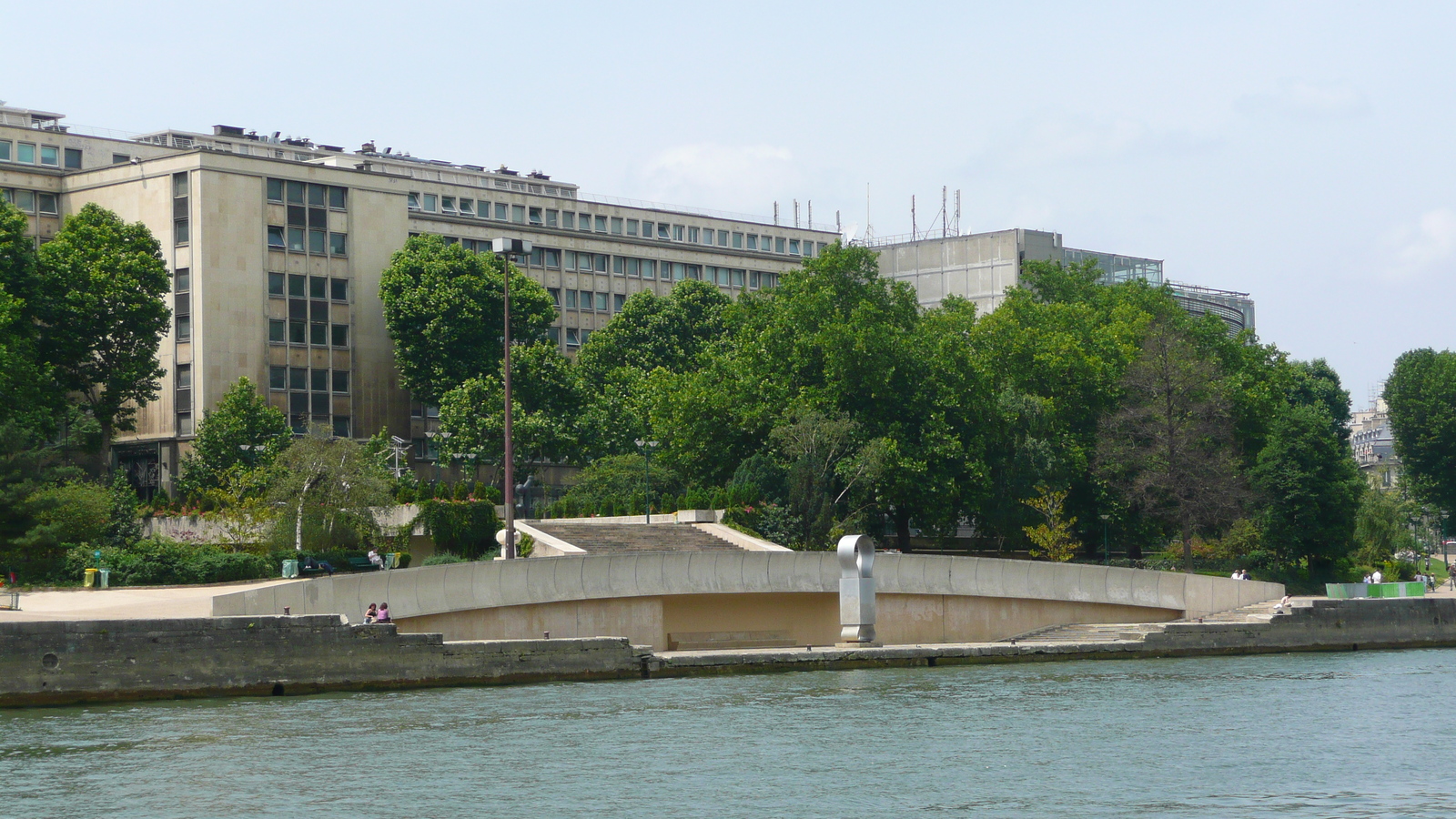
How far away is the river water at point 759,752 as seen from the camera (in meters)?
23.6

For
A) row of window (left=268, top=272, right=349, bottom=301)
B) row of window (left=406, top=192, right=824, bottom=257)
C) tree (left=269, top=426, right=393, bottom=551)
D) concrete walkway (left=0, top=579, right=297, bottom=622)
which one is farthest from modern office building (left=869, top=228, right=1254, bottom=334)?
concrete walkway (left=0, top=579, right=297, bottom=622)

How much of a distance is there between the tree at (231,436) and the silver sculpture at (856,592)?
30258mm

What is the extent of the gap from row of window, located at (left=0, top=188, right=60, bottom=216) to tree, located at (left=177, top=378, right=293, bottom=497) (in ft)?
55.1

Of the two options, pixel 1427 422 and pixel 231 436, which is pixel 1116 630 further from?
pixel 1427 422

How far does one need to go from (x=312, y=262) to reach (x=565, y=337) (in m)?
24.3

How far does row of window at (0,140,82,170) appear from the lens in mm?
82812

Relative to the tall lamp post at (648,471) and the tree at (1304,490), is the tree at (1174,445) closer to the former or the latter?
the tree at (1304,490)

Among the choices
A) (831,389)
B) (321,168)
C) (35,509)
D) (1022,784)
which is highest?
(321,168)

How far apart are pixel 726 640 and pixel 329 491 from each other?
52.7 ft

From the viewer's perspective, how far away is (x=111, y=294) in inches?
2623

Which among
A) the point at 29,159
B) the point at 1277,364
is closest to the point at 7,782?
the point at 29,159

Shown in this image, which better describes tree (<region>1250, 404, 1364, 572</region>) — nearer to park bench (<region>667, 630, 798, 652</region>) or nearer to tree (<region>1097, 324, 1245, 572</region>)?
tree (<region>1097, 324, 1245, 572</region>)

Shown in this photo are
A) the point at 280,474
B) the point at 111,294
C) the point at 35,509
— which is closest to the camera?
the point at 35,509

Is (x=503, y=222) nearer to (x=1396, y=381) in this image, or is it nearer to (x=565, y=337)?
(x=565, y=337)
